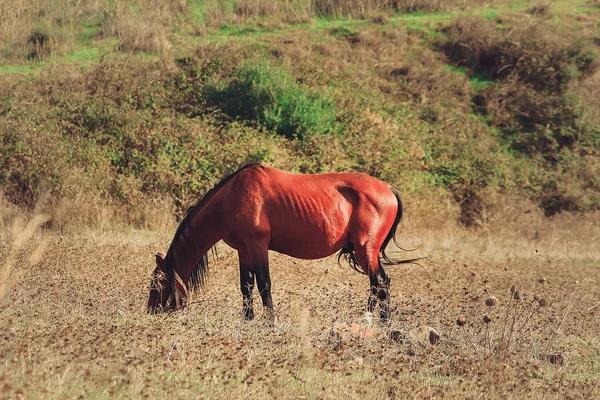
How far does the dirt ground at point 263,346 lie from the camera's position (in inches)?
222

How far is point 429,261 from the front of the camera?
14.8 meters

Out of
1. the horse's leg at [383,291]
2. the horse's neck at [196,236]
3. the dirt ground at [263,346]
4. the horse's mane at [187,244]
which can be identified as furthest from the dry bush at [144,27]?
the horse's leg at [383,291]

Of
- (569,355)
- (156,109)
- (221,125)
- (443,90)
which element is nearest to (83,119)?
(156,109)

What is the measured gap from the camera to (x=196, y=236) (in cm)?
940

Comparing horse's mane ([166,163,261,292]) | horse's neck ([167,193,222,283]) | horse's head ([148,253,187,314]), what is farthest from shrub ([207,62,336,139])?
horse's head ([148,253,187,314])

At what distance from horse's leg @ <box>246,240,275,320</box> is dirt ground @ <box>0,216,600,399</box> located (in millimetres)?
258

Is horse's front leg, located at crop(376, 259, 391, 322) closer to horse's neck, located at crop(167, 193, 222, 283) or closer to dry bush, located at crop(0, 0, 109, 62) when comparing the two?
horse's neck, located at crop(167, 193, 222, 283)

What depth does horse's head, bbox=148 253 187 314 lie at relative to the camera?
8.96 metres

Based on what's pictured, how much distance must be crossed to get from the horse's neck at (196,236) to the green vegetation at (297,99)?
7064mm

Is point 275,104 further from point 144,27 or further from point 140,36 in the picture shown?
point 144,27

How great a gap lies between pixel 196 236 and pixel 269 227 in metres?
0.85

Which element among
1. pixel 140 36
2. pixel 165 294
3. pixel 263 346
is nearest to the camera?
pixel 263 346

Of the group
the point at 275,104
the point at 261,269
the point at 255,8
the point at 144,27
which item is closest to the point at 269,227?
the point at 261,269

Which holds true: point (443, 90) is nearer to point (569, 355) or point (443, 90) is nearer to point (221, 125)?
point (221, 125)
